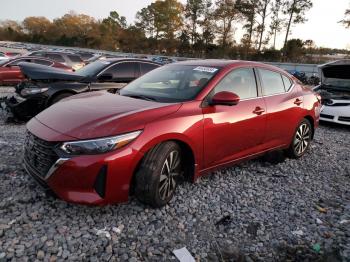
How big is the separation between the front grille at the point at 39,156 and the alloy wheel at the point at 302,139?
4014mm

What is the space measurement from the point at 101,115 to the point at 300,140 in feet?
12.3

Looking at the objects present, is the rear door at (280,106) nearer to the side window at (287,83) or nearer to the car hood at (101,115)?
the side window at (287,83)

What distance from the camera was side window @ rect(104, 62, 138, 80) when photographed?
7.70 m

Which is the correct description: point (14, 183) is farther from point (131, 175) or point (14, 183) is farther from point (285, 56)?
point (285, 56)

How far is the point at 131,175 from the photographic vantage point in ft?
10.2

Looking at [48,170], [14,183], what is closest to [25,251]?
[48,170]

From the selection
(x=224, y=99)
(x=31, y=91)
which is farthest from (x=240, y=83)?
(x=31, y=91)

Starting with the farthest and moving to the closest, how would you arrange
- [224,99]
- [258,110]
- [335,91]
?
[335,91], [258,110], [224,99]

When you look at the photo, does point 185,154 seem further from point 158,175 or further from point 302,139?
point 302,139

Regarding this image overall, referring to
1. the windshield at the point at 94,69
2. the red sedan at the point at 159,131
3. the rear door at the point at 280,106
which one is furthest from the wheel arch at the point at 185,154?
the windshield at the point at 94,69

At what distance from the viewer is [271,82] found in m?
4.90

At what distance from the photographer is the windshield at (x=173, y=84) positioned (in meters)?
3.88

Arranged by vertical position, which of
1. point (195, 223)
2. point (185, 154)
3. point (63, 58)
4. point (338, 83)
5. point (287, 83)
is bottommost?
point (195, 223)

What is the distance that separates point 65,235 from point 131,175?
80cm
